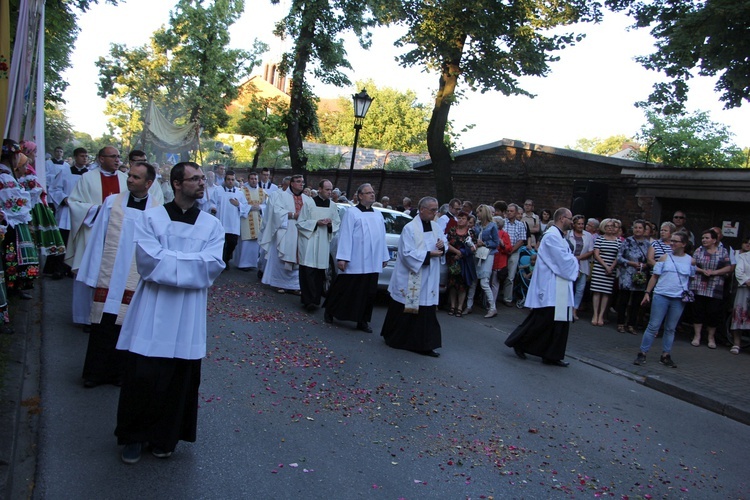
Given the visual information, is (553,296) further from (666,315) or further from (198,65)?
(198,65)

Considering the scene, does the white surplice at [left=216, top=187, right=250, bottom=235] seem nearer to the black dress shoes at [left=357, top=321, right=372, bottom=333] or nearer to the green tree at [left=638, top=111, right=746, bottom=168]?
the black dress shoes at [left=357, top=321, right=372, bottom=333]

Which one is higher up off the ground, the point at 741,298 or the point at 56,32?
the point at 56,32

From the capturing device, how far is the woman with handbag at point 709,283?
10.5 metres

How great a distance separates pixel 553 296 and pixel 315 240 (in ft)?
13.3

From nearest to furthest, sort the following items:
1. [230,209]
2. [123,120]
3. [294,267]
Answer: [294,267] < [230,209] < [123,120]

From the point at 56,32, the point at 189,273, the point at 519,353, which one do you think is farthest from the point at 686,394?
the point at 56,32

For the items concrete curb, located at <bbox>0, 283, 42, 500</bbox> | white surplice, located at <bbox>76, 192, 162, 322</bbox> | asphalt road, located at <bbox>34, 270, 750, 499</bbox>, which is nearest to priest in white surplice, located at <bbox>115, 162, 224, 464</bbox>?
asphalt road, located at <bbox>34, 270, 750, 499</bbox>

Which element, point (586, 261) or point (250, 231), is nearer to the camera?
point (586, 261)

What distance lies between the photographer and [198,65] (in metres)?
31.2

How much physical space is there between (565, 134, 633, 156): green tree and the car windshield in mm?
73384

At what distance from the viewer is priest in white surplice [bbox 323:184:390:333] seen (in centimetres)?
962

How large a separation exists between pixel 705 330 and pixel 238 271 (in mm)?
9355

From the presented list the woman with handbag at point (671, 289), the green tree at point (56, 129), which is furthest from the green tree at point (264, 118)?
the green tree at point (56, 129)

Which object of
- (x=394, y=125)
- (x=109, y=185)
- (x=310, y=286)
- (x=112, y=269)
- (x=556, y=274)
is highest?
(x=394, y=125)
